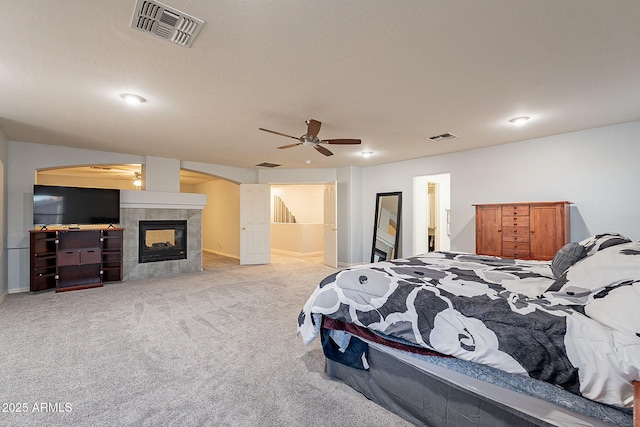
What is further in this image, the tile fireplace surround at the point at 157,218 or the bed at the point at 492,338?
the tile fireplace surround at the point at 157,218

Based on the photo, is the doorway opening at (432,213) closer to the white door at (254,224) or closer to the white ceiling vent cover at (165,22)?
the white door at (254,224)

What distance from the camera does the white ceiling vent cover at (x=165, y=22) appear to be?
1.76 m

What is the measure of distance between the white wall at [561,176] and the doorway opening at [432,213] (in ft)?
2.02

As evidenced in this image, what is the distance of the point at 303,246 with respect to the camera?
9430mm

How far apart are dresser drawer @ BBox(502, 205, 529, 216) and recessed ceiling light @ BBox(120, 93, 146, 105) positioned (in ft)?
16.5

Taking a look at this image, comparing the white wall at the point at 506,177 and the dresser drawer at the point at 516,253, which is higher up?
the white wall at the point at 506,177

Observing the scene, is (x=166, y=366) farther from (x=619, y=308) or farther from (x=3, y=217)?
(x=3, y=217)

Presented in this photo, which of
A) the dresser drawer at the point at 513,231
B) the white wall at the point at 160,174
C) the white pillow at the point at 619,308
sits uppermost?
the white wall at the point at 160,174

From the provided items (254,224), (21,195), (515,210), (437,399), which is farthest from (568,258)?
(21,195)

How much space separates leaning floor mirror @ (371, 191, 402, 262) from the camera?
6617mm

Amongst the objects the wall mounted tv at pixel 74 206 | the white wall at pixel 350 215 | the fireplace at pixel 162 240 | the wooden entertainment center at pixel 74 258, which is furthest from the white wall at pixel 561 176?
the wooden entertainment center at pixel 74 258

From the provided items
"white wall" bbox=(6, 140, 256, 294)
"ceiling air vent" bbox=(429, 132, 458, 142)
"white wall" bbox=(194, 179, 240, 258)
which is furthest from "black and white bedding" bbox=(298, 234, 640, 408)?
"white wall" bbox=(194, 179, 240, 258)

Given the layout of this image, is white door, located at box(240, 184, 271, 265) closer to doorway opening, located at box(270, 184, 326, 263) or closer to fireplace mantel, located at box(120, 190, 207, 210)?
fireplace mantel, located at box(120, 190, 207, 210)

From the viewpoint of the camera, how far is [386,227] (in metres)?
6.81
